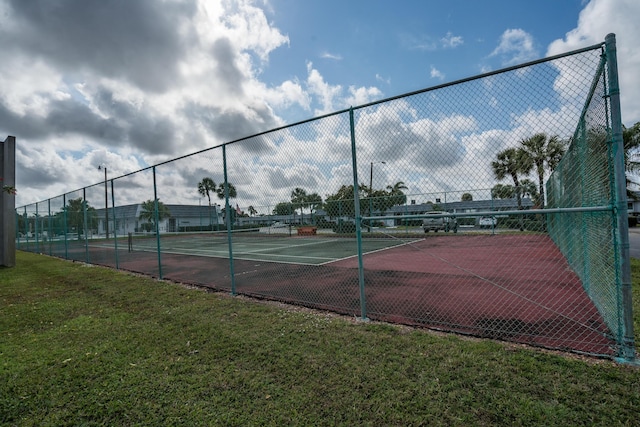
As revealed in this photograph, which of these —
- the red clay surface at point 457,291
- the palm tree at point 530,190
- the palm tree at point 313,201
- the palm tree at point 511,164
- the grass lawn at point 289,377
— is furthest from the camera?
the palm tree at point 313,201

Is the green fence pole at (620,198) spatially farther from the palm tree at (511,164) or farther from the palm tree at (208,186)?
the palm tree at (208,186)

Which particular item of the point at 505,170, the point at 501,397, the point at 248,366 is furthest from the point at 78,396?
the point at 505,170

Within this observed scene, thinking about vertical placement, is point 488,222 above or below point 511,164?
below

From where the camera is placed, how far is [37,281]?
8898 mm

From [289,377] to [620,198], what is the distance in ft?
11.9

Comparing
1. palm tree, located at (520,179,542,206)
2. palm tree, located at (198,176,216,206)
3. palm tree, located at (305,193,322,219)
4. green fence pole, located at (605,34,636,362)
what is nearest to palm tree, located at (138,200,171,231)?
palm tree, located at (198,176,216,206)

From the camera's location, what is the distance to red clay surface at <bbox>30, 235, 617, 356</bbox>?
4.00 m

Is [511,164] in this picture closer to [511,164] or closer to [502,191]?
[511,164]

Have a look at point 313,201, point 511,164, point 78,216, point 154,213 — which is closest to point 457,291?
point 511,164

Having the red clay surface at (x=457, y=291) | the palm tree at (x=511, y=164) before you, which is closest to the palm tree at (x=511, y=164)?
the palm tree at (x=511, y=164)

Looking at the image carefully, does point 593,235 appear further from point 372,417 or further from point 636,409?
point 372,417

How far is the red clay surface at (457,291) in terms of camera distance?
4.00 m

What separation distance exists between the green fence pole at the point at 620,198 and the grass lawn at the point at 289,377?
45 cm

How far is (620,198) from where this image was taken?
9.53ft
